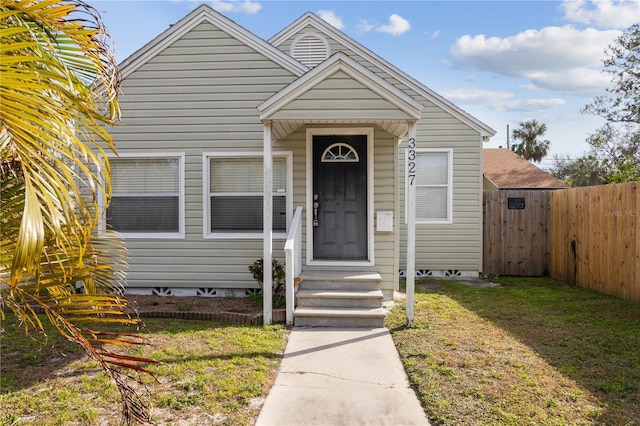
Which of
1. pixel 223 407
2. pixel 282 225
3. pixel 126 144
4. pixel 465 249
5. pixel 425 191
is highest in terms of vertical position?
pixel 126 144

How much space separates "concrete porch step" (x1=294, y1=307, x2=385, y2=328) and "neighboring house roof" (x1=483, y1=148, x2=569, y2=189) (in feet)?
37.9

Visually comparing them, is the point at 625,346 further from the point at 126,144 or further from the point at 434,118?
the point at 126,144

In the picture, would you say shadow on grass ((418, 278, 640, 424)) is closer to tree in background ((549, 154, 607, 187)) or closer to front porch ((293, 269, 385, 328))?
front porch ((293, 269, 385, 328))

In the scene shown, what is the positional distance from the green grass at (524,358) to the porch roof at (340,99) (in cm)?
291

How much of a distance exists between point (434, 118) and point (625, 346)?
634 centimetres

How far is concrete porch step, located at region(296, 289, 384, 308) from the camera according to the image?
6223 millimetres

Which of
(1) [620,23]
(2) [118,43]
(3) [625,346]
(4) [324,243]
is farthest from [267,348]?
(1) [620,23]

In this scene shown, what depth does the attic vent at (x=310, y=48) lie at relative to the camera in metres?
10.6

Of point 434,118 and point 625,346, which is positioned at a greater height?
point 434,118

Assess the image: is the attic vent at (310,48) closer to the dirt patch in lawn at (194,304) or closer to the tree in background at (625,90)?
the dirt patch in lawn at (194,304)

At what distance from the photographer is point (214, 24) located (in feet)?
24.6

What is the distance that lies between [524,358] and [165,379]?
3708mm

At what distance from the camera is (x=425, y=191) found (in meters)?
10.3

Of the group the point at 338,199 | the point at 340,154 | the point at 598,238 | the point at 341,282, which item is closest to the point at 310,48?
the point at 340,154
